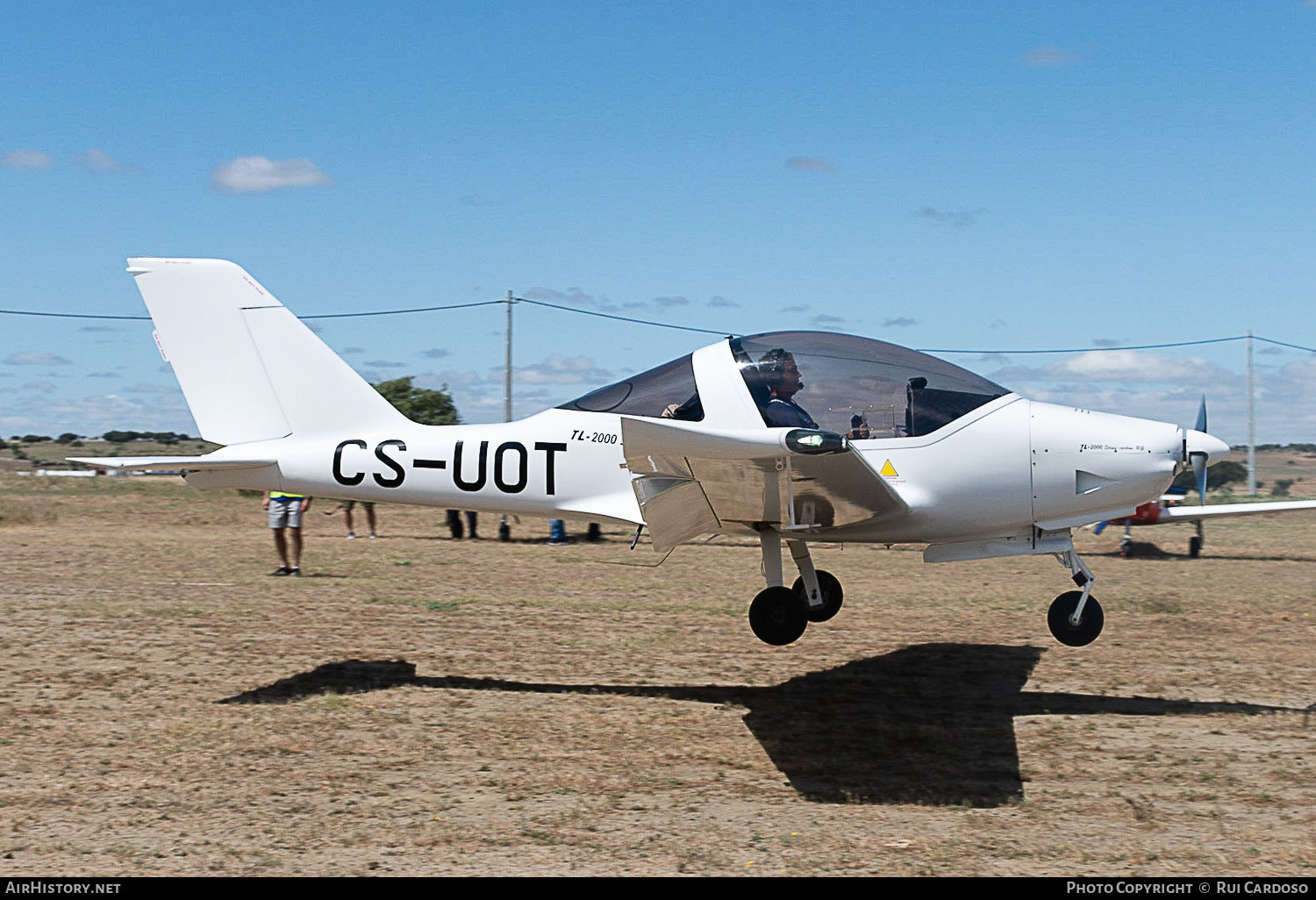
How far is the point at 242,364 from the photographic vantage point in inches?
336

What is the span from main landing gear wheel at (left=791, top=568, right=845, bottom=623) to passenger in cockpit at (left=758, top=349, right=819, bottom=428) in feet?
5.68

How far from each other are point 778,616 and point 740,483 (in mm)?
1400

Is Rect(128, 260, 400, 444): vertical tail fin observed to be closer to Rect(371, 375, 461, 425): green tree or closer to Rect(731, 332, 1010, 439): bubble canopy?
Rect(731, 332, 1010, 439): bubble canopy

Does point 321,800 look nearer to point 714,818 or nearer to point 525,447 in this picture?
point 714,818

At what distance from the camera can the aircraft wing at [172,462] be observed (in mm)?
7062

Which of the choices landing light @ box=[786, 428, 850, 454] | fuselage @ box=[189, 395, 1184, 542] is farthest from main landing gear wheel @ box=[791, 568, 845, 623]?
A: landing light @ box=[786, 428, 850, 454]

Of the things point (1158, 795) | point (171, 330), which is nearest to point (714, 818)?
point (1158, 795)

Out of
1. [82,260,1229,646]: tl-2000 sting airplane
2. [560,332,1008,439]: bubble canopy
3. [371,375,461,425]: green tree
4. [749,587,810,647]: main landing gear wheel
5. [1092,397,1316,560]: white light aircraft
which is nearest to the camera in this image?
[82,260,1229,646]: tl-2000 sting airplane

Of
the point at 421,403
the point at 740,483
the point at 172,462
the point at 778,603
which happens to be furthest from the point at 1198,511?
the point at 421,403

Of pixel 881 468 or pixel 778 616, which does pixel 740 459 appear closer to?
pixel 881 468

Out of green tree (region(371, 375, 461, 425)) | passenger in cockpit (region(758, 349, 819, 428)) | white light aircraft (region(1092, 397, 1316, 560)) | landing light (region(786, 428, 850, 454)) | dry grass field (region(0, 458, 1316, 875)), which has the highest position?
green tree (region(371, 375, 461, 425))

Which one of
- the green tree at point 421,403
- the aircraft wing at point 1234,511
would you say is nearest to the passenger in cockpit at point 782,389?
the aircraft wing at point 1234,511

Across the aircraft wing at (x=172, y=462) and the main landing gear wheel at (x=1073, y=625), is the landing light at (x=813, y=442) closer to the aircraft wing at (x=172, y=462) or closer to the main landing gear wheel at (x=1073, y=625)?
the main landing gear wheel at (x=1073, y=625)

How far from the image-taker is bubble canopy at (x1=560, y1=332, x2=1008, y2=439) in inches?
288
